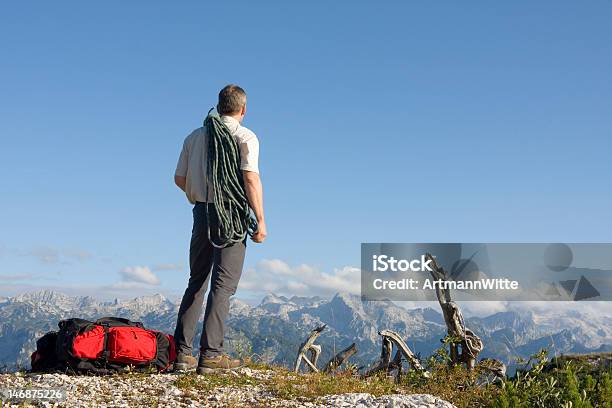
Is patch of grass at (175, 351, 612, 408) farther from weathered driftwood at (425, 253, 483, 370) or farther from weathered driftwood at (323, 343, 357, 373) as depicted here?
weathered driftwood at (323, 343, 357, 373)

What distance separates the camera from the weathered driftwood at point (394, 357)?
448 inches

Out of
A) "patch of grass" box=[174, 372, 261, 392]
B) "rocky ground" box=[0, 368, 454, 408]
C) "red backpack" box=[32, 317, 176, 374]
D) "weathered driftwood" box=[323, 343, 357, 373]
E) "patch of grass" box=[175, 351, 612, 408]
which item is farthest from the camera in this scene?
"weathered driftwood" box=[323, 343, 357, 373]

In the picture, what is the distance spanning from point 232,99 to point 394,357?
589 cm

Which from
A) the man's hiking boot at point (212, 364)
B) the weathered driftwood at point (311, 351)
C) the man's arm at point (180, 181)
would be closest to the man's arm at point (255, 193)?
the man's arm at point (180, 181)

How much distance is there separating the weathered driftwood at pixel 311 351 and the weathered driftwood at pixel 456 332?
7.59 ft

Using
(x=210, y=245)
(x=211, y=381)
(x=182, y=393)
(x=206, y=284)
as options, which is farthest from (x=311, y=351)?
(x=182, y=393)

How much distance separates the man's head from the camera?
30.2 ft

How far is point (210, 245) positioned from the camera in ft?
30.7

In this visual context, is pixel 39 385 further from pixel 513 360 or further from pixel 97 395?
pixel 513 360

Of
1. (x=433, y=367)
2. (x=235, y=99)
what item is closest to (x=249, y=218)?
(x=235, y=99)

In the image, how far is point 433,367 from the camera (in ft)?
35.9

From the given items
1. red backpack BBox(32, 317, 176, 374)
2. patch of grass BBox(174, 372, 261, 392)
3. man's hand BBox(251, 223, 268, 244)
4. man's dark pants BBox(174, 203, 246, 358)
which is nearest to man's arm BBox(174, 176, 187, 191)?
man's dark pants BBox(174, 203, 246, 358)

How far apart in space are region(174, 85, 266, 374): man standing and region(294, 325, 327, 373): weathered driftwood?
273cm

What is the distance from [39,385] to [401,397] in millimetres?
4572
